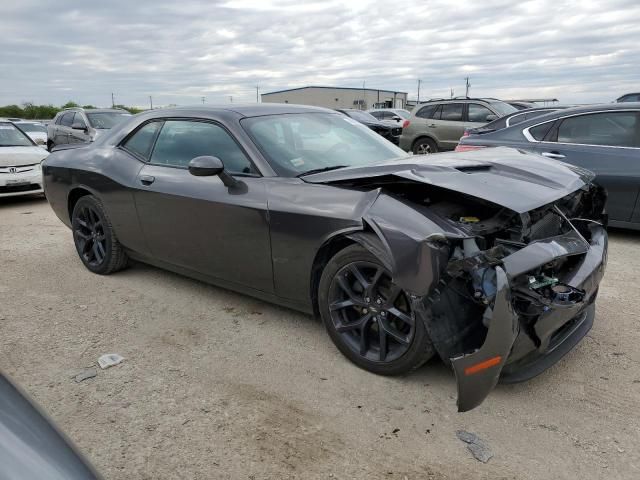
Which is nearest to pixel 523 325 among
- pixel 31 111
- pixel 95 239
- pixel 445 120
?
pixel 95 239

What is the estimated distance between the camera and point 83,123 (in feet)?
43.5

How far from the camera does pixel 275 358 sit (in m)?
3.19

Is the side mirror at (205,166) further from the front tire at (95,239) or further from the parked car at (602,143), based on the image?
the parked car at (602,143)

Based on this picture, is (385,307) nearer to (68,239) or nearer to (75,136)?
(68,239)

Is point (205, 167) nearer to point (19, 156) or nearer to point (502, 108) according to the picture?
point (19, 156)

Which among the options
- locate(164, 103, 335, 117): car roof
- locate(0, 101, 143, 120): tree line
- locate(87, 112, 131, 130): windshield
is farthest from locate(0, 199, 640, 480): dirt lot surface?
locate(0, 101, 143, 120): tree line

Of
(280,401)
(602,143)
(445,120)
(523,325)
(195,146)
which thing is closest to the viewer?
(523,325)

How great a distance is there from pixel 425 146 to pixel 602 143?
7.46 meters

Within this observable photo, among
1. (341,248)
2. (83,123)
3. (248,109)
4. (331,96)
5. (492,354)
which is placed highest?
(248,109)

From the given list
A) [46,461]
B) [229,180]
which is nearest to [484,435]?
[46,461]

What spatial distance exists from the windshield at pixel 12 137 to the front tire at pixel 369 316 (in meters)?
8.58

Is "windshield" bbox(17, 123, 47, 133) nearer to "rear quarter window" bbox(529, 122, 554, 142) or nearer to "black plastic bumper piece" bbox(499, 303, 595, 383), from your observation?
"rear quarter window" bbox(529, 122, 554, 142)

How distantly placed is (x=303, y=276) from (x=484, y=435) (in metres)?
1.35

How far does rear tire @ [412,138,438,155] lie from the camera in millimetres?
12802
